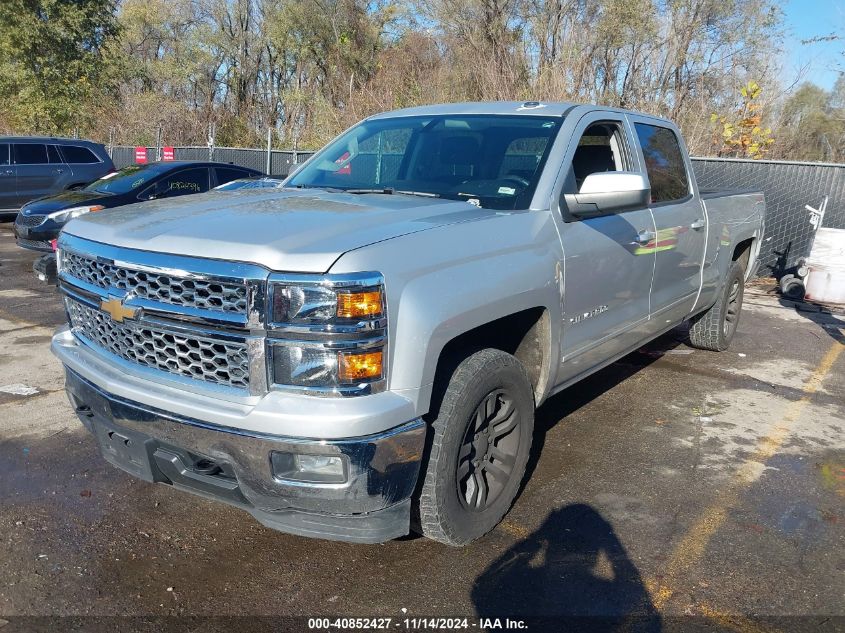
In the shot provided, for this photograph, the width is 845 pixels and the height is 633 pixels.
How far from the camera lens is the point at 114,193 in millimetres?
10211

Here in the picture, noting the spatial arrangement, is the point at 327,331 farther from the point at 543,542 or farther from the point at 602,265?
the point at 602,265

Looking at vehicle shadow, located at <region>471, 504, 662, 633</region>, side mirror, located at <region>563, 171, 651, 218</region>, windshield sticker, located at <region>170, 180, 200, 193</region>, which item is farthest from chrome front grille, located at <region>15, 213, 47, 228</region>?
vehicle shadow, located at <region>471, 504, 662, 633</region>

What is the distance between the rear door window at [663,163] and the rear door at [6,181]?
42.9 ft

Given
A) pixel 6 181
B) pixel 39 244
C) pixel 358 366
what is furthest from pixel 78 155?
pixel 358 366

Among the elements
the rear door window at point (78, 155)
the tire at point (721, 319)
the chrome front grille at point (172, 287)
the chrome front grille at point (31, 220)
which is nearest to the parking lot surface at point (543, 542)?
the chrome front grille at point (172, 287)

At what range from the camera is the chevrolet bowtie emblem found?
2.74m

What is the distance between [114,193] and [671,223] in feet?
26.8

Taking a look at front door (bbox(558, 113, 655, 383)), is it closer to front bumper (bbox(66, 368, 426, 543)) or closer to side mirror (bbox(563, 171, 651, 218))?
side mirror (bbox(563, 171, 651, 218))

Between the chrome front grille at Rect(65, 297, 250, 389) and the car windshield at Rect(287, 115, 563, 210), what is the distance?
1.49 m

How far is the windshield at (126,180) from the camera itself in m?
10.4

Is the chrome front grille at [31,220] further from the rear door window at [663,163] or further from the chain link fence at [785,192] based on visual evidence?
the chain link fence at [785,192]

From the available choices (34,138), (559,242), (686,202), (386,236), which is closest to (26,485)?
(386,236)

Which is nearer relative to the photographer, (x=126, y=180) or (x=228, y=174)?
(x=126, y=180)

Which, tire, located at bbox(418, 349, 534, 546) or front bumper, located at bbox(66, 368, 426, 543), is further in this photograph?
tire, located at bbox(418, 349, 534, 546)
